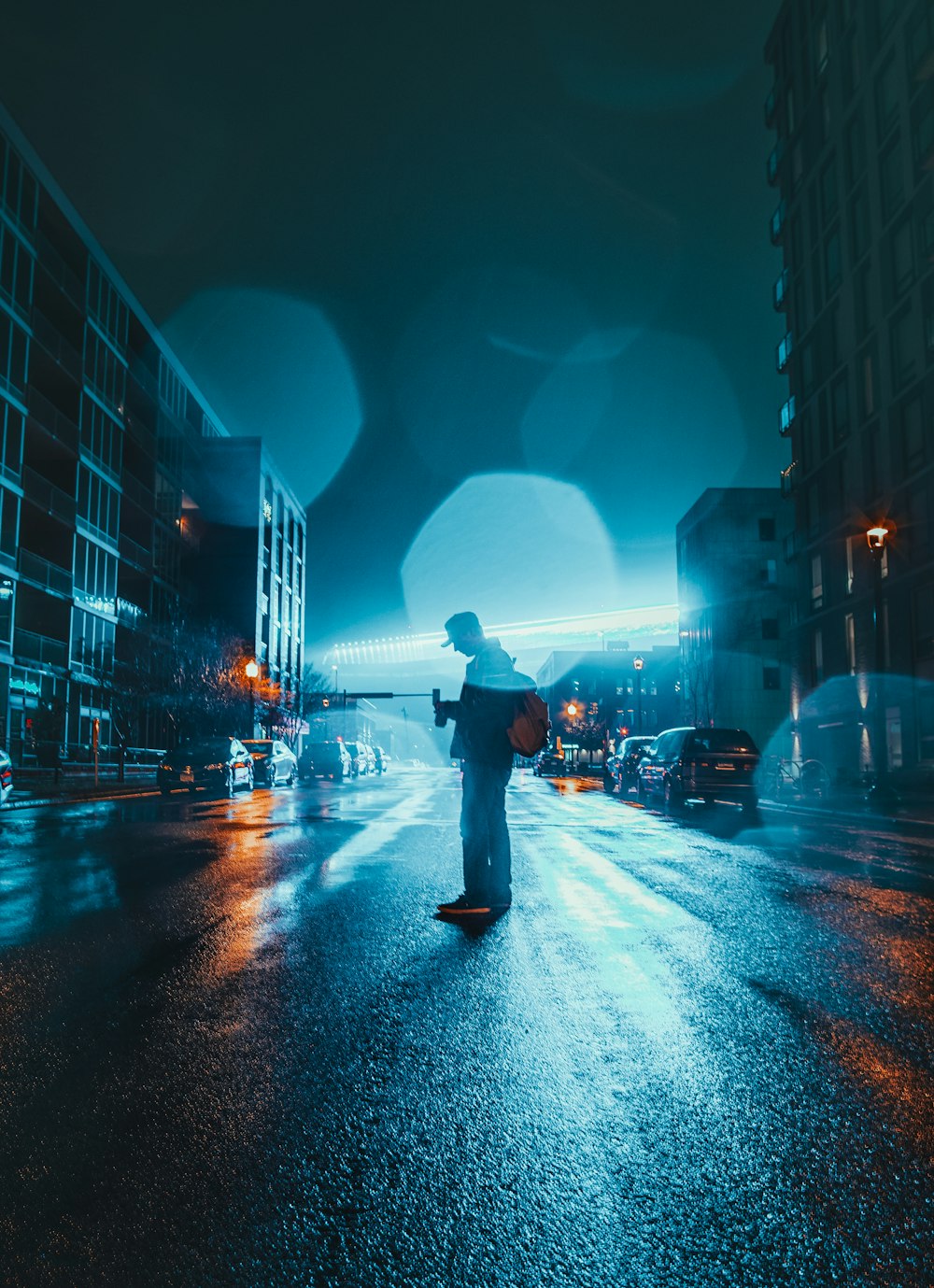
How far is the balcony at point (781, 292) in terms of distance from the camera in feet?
157

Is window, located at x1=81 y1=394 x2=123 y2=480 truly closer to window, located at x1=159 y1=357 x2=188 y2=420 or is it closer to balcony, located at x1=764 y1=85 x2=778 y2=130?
window, located at x1=159 y1=357 x2=188 y2=420

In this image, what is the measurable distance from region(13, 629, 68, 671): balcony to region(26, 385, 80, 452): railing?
762 cm

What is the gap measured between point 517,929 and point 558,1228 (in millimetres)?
3907

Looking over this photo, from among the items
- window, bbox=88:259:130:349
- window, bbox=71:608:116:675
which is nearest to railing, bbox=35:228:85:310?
window, bbox=88:259:130:349

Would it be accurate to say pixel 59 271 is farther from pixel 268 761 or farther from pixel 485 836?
pixel 485 836

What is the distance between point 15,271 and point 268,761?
61.6 feet

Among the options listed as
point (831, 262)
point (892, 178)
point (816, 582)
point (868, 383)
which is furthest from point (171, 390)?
point (892, 178)

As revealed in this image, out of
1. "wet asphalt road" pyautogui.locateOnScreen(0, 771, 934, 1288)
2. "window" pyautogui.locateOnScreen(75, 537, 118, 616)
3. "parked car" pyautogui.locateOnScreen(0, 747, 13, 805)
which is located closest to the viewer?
"wet asphalt road" pyautogui.locateOnScreen(0, 771, 934, 1288)

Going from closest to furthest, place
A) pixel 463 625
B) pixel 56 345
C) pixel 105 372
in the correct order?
pixel 463 625, pixel 56 345, pixel 105 372

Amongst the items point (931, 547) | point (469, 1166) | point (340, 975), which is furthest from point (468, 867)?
point (931, 547)

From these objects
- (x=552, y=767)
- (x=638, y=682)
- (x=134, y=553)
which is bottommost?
(x=552, y=767)

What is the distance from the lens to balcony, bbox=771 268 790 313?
47.8 meters

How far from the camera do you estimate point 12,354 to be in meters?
33.2

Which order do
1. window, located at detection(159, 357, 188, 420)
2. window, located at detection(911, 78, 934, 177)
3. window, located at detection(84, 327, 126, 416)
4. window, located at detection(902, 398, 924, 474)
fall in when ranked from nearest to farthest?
1. window, located at detection(911, 78, 934, 177)
2. window, located at detection(902, 398, 924, 474)
3. window, located at detection(84, 327, 126, 416)
4. window, located at detection(159, 357, 188, 420)
